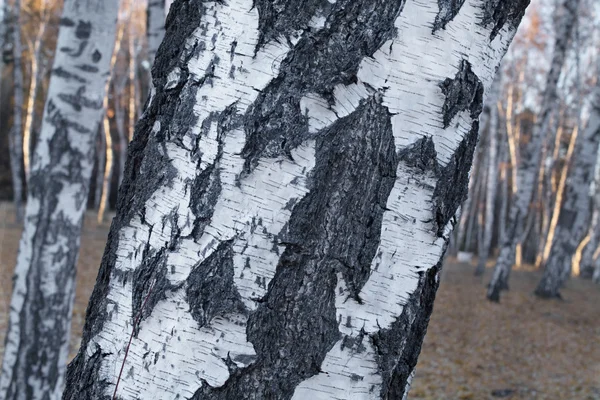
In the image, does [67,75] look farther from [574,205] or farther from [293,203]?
[574,205]

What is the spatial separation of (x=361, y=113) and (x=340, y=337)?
0.90 ft

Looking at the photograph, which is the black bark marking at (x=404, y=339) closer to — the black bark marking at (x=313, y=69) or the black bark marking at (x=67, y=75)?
the black bark marking at (x=313, y=69)

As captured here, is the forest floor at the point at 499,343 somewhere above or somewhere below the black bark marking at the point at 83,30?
below

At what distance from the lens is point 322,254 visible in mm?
708

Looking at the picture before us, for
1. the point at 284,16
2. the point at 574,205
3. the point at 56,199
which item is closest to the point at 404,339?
the point at 284,16

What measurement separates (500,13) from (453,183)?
231mm

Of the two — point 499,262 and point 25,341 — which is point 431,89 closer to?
point 25,341

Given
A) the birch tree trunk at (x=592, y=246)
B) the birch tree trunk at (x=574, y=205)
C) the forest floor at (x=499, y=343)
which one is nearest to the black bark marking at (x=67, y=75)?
the forest floor at (x=499, y=343)

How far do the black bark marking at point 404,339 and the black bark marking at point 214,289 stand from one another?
0.18 meters

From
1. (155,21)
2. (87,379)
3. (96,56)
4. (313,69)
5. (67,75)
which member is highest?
(155,21)

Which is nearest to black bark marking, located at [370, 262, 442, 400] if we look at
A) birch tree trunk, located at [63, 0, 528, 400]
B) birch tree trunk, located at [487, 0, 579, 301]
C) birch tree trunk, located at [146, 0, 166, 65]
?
birch tree trunk, located at [63, 0, 528, 400]

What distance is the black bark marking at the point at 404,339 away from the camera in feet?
2.45

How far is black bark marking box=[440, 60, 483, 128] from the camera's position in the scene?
2.48 feet

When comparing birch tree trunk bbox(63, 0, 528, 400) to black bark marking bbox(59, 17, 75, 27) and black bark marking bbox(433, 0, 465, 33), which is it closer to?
black bark marking bbox(433, 0, 465, 33)
